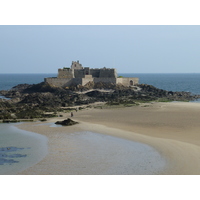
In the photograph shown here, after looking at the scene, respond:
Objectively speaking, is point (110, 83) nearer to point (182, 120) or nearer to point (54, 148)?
point (182, 120)

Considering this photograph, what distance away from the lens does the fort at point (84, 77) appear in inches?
1663

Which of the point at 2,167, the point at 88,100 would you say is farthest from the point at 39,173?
the point at 88,100

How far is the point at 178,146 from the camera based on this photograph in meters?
14.8

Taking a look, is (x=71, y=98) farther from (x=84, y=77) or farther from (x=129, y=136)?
(x=129, y=136)

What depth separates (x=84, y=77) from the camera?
42656 millimetres

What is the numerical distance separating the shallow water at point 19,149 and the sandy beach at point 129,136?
37 centimetres

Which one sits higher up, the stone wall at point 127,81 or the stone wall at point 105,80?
the stone wall at point 105,80

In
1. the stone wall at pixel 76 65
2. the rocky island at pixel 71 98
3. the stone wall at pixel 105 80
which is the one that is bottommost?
the rocky island at pixel 71 98

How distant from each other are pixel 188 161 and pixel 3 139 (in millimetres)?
8657

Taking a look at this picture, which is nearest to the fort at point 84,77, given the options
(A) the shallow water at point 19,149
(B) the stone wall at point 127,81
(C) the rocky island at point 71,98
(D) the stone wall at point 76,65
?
(B) the stone wall at point 127,81

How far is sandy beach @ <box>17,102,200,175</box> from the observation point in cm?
1202

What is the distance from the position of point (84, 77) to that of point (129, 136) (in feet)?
84.7

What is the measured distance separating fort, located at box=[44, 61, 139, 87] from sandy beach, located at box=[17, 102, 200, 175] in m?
15.0

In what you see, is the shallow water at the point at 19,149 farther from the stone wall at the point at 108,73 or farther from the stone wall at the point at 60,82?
the stone wall at the point at 108,73
